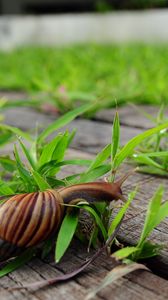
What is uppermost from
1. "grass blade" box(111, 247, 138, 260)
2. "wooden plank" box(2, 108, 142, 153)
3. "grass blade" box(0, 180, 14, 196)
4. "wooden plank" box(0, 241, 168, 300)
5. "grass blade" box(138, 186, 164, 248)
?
"grass blade" box(138, 186, 164, 248)

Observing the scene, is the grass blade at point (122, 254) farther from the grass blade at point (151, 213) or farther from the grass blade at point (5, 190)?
the grass blade at point (5, 190)

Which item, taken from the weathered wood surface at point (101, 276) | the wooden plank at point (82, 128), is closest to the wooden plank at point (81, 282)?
the weathered wood surface at point (101, 276)

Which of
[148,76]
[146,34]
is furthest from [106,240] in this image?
[146,34]

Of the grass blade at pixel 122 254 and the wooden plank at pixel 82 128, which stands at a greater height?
the grass blade at pixel 122 254

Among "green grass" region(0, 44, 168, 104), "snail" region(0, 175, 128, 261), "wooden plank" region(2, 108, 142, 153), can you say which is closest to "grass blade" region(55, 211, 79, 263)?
"snail" region(0, 175, 128, 261)

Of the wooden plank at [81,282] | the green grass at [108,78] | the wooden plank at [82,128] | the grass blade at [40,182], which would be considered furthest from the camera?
the green grass at [108,78]

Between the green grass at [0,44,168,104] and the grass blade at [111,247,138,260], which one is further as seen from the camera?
the green grass at [0,44,168,104]

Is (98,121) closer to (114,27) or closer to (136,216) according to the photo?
(136,216)

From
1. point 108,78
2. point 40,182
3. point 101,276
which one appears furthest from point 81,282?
point 108,78

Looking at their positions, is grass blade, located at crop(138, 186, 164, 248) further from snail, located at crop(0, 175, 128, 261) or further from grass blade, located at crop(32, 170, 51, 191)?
grass blade, located at crop(32, 170, 51, 191)
